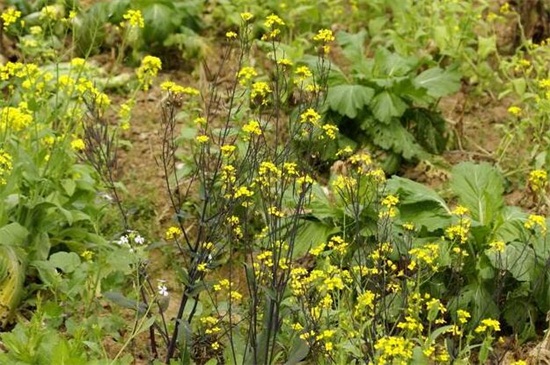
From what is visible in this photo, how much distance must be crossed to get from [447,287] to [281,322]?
0.85 meters

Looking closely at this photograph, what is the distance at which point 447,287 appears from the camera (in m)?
4.68

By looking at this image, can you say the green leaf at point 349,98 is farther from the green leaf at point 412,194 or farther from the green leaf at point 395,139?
the green leaf at point 412,194

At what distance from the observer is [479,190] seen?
5340 mm

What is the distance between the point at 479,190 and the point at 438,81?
1.18 meters

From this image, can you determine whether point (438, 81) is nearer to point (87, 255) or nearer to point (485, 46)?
point (485, 46)

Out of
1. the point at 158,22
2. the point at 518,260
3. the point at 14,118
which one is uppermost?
the point at 14,118

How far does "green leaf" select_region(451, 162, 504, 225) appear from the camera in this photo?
5195mm

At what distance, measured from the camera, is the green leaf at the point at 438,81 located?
628 centimetres

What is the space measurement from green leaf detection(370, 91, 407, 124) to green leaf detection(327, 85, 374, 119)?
57 millimetres

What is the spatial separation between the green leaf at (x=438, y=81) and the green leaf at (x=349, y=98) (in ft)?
1.12

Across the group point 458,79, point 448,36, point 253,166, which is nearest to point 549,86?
point 458,79

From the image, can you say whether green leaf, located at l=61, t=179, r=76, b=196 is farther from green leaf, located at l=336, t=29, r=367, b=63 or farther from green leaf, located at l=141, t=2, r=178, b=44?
green leaf, located at l=141, t=2, r=178, b=44

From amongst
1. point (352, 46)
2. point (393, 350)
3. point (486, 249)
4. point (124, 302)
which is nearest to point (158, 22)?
point (352, 46)

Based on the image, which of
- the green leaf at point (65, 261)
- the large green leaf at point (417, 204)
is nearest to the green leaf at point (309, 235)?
the large green leaf at point (417, 204)
